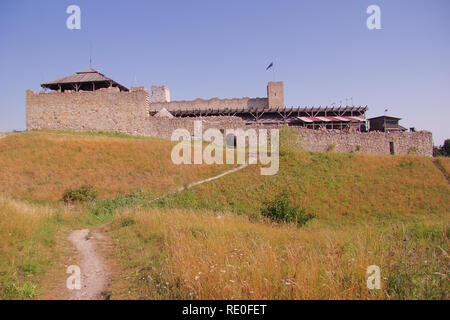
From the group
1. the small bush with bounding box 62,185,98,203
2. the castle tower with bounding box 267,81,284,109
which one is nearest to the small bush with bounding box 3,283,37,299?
the small bush with bounding box 62,185,98,203

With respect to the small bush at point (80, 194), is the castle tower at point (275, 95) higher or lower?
higher

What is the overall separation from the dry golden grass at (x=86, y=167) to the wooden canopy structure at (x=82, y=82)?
33.6 feet

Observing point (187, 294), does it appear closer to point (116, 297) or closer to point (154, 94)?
point (116, 297)

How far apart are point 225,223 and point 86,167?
13521 millimetres

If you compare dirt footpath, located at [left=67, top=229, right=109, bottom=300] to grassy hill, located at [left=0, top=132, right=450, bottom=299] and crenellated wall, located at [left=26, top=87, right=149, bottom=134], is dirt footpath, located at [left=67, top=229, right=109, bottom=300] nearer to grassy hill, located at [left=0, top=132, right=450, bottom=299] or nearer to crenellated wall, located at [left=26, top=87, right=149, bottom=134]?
grassy hill, located at [left=0, top=132, right=450, bottom=299]

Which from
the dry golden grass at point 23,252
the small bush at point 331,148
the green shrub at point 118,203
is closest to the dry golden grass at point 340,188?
the green shrub at point 118,203

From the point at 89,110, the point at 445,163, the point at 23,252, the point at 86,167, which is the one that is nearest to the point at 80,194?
the point at 86,167

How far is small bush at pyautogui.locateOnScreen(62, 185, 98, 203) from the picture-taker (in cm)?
1333

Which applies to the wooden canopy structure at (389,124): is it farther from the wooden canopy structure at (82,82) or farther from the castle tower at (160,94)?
the wooden canopy structure at (82,82)

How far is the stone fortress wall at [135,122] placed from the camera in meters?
27.6

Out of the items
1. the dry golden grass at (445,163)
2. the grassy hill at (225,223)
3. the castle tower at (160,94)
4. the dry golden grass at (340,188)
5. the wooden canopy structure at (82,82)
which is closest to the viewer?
the grassy hill at (225,223)

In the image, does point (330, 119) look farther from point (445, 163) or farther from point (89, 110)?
point (89, 110)

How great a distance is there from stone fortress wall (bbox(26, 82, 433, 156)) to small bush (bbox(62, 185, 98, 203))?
14225 millimetres

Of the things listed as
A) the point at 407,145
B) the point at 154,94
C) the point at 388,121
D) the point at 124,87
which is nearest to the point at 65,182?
the point at 124,87
